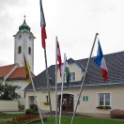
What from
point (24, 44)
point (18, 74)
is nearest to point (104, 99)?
point (18, 74)

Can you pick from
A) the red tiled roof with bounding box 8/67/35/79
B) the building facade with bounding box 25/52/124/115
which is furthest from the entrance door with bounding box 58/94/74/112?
the red tiled roof with bounding box 8/67/35/79

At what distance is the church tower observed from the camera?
55.0 m

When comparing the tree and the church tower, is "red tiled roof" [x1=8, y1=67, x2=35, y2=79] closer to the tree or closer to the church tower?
the tree

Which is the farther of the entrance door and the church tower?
the church tower

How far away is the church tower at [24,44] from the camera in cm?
5503

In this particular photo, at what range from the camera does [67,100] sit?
1028 inches

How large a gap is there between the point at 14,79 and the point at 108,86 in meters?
25.4

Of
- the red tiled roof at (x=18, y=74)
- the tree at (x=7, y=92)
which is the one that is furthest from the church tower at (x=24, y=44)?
the tree at (x=7, y=92)

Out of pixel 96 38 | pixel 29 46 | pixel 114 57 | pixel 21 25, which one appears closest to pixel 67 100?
pixel 114 57

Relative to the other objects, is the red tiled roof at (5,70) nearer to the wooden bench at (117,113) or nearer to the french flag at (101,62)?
the wooden bench at (117,113)

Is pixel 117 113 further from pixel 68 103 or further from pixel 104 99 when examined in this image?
pixel 68 103

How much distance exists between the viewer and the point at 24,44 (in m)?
54.9

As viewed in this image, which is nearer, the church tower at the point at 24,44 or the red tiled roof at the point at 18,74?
the red tiled roof at the point at 18,74

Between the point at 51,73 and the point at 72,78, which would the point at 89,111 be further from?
the point at 51,73
